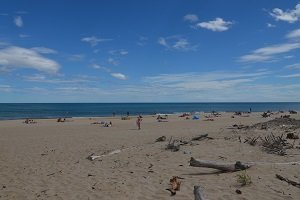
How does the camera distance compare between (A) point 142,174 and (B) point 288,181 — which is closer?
(B) point 288,181

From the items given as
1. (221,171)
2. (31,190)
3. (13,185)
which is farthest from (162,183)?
(13,185)

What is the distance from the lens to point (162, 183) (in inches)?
374

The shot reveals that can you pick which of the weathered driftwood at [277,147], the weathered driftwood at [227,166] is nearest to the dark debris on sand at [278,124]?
the weathered driftwood at [277,147]

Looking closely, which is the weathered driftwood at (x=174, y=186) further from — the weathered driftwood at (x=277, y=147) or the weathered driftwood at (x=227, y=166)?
the weathered driftwood at (x=277, y=147)

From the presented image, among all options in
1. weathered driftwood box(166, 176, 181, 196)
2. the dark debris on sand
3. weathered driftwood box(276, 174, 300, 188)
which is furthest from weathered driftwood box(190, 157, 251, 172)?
the dark debris on sand

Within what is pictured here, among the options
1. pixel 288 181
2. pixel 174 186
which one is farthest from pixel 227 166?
pixel 174 186

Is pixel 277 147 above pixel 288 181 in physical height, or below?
above

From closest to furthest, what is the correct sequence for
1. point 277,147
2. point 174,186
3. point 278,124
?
1. point 174,186
2. point 277,147
3. point 278,124

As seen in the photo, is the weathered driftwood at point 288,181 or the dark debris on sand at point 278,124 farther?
the dark debris on sand at point 278,124

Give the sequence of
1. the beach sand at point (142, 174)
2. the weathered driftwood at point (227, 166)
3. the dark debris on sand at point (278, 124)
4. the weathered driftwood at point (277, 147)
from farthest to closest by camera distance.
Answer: the dark debris on sand at point (278, 124) → the weathered driftwood at point (277, 147) → the weathered driftwood at point (227, 166) → the beach sand at point (142, 174)

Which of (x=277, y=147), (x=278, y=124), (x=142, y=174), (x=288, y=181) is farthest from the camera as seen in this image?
(x=278, y=124)

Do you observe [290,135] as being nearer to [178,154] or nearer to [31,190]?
[178,154]

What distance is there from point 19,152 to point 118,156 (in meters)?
5.32

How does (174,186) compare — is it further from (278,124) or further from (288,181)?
(278,124)
